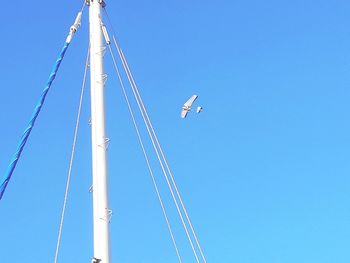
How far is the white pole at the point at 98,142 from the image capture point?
1816 centimetres

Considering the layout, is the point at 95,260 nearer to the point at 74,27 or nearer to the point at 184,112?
the point at 184,112

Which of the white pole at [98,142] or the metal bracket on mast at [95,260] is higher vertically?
the white pole at [98,142]

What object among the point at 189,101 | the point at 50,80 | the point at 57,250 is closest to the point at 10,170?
the point at 57,250

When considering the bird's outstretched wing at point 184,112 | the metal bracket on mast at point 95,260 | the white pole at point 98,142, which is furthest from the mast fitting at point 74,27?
the metal bracket on mast at point 95,260

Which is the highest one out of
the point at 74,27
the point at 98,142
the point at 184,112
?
the point at 74,27

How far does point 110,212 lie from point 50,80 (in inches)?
278

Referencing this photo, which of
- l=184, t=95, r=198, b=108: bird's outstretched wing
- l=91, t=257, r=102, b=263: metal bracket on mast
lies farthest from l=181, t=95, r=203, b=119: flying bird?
l=91, t=257, r=102, b=263: metal bracket on mast

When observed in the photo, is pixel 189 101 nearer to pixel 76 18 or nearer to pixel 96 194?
pixel 76 18

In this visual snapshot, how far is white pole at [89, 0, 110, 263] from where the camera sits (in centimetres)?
1816

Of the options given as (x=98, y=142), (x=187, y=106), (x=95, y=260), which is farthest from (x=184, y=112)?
(x=95, y=260)

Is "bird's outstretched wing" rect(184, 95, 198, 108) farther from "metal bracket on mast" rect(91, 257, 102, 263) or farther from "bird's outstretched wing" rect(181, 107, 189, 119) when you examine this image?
"metal bracket on mast" rect(91, 257, 102, 263)

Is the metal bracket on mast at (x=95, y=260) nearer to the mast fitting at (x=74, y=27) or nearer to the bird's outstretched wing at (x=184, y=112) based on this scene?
the bird's outstretched wing at (x=184, y=112)

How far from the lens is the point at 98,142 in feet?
63.7

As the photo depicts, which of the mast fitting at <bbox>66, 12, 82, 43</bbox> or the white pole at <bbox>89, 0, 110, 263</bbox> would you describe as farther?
the mast fitting at <bbox>66, 12, 82, 43</bbox>
